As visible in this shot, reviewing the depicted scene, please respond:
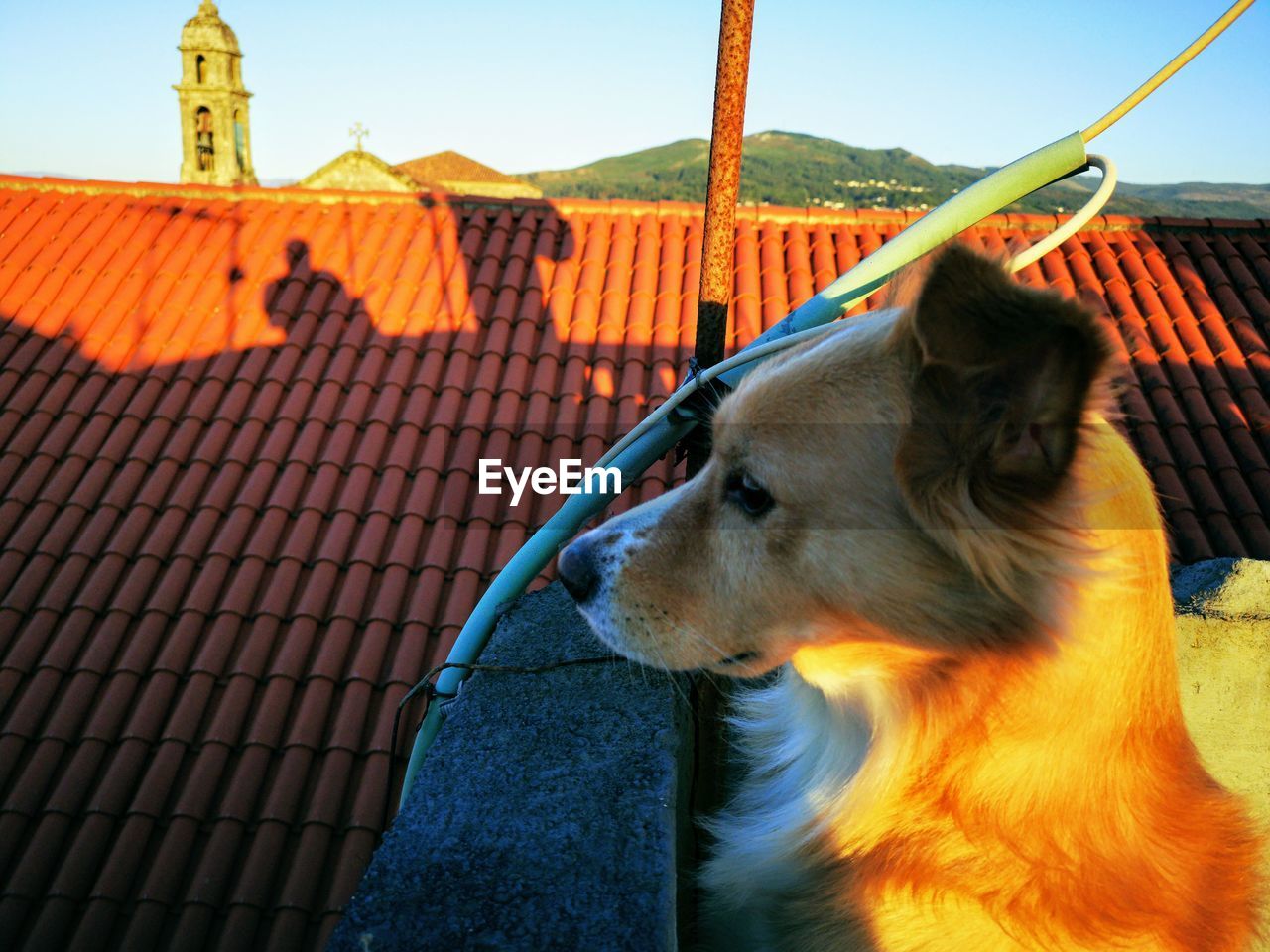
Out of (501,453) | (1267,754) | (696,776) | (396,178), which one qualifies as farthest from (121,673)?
(396,178)

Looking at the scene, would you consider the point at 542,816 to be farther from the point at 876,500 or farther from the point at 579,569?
the point at 876,500

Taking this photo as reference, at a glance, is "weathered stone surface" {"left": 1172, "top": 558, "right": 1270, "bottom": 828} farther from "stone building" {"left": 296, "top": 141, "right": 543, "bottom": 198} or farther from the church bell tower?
the church bell tower

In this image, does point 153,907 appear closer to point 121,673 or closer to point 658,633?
point 121,673

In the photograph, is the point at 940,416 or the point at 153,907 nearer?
the point at 940,416

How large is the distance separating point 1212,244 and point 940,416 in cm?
951

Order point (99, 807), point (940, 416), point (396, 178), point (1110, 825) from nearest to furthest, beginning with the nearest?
point (940, 416)
point (1110, 825)
point (99, 807)
point (396, 178)

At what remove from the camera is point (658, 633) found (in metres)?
1.86

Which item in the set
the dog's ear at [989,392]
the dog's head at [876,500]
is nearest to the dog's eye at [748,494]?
the dog's head at [876,500]

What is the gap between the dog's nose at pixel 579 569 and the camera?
1.91 m

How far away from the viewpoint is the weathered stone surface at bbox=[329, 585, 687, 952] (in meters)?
1.20

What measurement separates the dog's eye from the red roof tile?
4576 mm

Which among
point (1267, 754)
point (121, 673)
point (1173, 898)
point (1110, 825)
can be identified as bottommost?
point (121, 673)

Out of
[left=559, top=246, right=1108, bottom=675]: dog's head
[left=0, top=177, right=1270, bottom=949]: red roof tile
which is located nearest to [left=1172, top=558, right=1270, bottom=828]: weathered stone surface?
[left=559, top=246, right=1108, bottom=675]: dog's head

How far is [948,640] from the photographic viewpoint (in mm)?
1529
